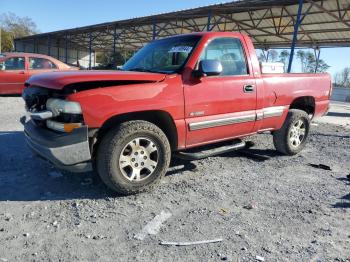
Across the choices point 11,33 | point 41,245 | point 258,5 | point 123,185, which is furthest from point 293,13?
point 11,33

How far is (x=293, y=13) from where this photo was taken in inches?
689

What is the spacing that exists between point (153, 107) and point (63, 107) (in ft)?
3.27

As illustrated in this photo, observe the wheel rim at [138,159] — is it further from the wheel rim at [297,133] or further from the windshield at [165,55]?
the wheel rim at [297,133]

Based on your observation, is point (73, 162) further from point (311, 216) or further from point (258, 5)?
point (258, 5)

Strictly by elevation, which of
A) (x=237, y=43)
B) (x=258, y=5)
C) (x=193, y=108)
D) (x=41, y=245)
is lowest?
(x=41, y=245)

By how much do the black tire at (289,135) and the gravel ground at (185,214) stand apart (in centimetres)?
56

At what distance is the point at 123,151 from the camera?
3.95 meters

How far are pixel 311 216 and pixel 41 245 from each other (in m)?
2.66

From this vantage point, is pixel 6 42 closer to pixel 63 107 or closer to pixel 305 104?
pixel 305 104

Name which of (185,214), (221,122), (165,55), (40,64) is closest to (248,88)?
(221,122)

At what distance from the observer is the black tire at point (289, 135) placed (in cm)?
594

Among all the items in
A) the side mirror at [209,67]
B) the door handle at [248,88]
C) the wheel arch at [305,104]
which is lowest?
the wheel arch at [305,104]

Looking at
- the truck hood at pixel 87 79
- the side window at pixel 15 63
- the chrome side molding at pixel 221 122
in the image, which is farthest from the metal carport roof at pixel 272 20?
the truck hood at pixel 87 79

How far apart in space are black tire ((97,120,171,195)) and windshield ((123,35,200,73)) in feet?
3.04
